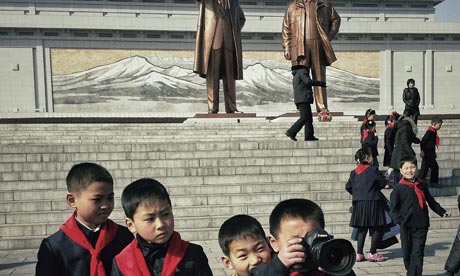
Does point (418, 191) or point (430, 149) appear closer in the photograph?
point (418, 191)

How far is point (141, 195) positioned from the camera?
1.84m

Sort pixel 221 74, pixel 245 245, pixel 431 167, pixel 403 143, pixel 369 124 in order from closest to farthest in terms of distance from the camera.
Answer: pixel 245 245, pixel 403 143, pixel 431 167, pixel 369 124, pixel 221 74

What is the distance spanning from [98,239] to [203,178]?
5.08 metres

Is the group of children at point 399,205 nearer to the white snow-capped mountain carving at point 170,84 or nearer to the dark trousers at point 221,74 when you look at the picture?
the dark trousers at point 221,74

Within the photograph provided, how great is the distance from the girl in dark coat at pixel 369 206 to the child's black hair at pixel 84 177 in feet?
10.9

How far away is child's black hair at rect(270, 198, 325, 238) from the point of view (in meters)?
1.51

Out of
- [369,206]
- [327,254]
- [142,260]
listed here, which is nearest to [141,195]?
[142,260]

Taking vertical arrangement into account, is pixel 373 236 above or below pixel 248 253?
below

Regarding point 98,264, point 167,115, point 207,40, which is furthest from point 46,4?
point 98,264

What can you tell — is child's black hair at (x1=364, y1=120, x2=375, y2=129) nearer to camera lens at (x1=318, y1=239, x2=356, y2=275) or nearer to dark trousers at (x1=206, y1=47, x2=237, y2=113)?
dark trousers at (x1=206, y1=47, x2=237, y2=113)

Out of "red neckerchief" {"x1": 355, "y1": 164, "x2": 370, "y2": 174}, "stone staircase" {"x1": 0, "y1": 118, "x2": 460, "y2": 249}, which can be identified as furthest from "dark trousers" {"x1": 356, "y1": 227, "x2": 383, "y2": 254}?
"stone staircase" {"x1": 0, "y1": 118, "x2": 460, "y2": 249}

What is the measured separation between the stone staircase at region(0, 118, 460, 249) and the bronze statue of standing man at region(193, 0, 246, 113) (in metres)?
3.53

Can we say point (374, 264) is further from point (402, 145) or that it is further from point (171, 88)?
point (171, 88)

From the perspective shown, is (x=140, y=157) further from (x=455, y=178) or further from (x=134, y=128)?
(x=455, y=178)
